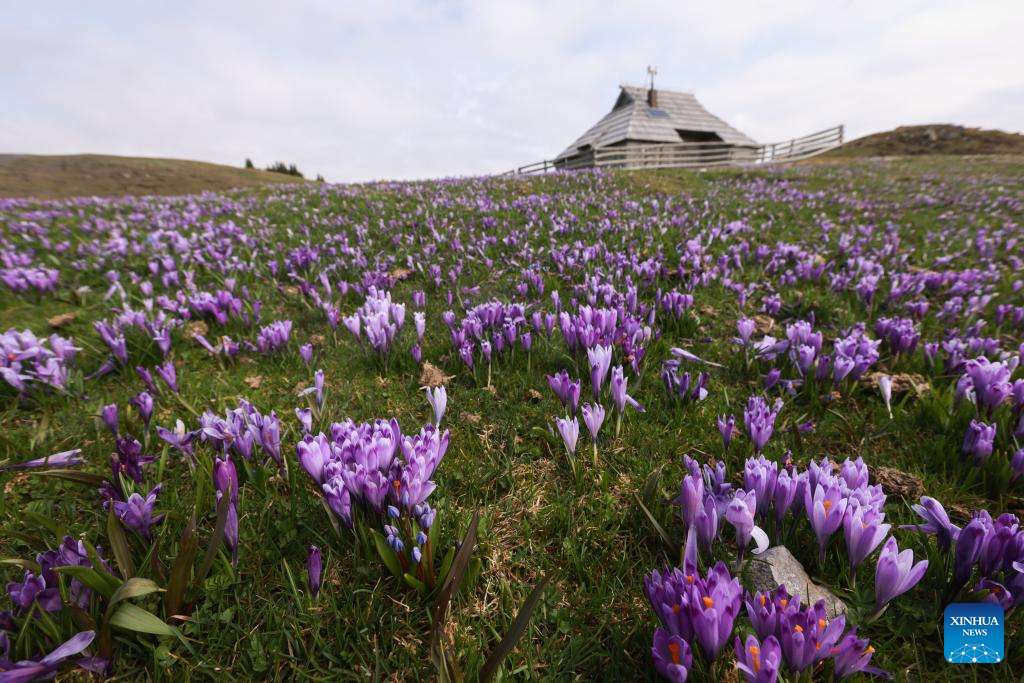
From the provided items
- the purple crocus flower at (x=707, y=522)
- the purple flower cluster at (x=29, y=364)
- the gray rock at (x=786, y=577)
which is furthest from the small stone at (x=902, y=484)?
the purple flower cluster at (x=29, y=364)

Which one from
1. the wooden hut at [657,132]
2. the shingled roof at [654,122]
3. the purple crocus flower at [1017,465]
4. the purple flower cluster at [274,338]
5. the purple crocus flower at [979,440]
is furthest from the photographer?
the shingled roof at [654,122]

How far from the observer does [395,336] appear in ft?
13.3

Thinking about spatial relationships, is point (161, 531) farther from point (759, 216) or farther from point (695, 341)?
point (759, 216)

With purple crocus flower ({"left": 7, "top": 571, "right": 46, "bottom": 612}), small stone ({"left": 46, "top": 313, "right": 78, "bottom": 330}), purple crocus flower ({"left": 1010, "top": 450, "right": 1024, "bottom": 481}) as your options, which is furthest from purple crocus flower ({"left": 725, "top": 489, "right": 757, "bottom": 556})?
small stone ({"left": 46, "top": 313, "right": 78, "bottom": 330})

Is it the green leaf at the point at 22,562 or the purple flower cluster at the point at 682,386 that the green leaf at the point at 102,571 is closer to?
the green leaf at the point at 22,562

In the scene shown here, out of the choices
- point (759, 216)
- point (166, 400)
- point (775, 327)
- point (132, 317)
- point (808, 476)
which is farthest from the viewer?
point (759, 216)

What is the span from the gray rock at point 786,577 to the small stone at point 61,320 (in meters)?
6.71

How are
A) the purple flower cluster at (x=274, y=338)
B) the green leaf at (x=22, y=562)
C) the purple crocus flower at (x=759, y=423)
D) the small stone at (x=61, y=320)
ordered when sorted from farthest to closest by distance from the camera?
the small stone at (x=61, y=320), the purple flower cluster at (x=274, y=338), the purple crocus flower at (x=759, y=423), the green leaf at (x=22, y=562)

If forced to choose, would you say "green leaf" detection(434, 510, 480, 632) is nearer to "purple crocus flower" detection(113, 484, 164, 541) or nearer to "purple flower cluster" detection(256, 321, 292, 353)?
"purple crocus flower" detection(113, 484, 164, 541)

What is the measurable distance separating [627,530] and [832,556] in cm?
89

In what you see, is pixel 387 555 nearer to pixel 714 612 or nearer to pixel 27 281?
pixel 714 612

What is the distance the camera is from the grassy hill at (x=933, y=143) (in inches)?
1736

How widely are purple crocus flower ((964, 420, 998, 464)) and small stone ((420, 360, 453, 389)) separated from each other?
3267mm

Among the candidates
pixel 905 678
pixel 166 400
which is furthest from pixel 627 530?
pixel 166 400
